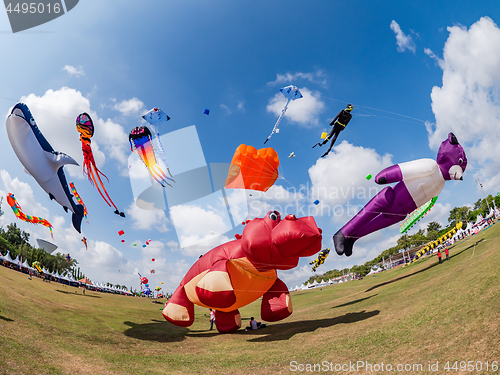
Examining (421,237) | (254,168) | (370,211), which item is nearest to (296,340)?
(370,211)

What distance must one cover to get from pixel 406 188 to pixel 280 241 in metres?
6.97

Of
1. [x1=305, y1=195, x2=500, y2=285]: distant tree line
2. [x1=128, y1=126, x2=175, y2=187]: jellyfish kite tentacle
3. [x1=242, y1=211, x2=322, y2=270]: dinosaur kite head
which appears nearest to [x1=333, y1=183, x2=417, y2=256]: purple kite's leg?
[x1=242, y1=211, x2=322, y2=270]: dinosaur kite head

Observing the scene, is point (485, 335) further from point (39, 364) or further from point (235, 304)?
point (39, 364)

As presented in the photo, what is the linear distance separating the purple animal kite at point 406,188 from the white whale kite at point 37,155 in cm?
1369

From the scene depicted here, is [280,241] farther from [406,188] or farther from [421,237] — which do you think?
[421,237]

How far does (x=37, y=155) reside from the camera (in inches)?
434

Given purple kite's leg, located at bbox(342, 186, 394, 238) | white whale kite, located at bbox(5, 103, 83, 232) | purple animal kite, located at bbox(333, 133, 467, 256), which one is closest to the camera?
white whale kite, located at bbox(5, 103, 83, 232)

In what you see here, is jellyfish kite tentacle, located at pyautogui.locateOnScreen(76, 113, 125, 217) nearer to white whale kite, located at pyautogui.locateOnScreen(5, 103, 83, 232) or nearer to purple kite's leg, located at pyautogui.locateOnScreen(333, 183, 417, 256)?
white whale kite, located at pyautogui.locateOnScreen(5, 103, 83, 232)

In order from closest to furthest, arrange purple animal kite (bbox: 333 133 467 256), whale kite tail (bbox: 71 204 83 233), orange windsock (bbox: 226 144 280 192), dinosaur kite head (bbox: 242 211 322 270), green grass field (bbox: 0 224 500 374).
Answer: green grass field (bbox: 0 224 500 374) → dinosaur kite head (bbox: 242 211 322 270) → purple animal kite (bbox: 333 133 467 256) → orange windsock (bbox: 226 144 280 192) → whale kite tail (bbox: 71 204 83 233)

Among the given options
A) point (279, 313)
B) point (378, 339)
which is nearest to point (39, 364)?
point (279, 313)

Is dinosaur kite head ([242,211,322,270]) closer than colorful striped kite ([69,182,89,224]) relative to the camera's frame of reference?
Yes

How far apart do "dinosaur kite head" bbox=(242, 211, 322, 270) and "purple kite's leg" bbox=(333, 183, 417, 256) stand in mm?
4836

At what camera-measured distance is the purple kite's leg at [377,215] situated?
1165 cm

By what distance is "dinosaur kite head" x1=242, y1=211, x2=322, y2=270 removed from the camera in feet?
26.2
